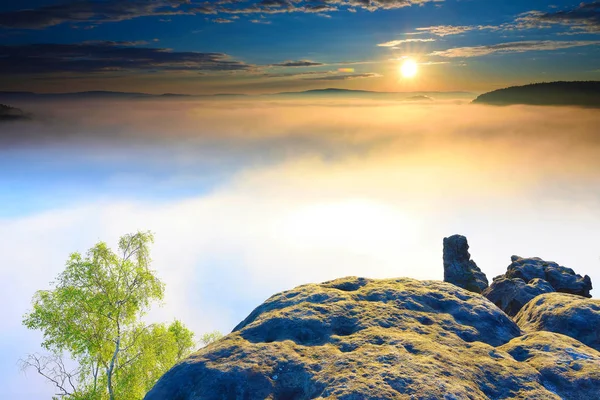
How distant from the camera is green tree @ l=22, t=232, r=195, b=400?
4175 centimetres

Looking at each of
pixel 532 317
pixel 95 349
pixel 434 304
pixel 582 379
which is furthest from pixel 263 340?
pixel 95 349

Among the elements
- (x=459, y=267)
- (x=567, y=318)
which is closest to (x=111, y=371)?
(x=567, y=318)

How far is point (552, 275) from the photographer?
49.3m

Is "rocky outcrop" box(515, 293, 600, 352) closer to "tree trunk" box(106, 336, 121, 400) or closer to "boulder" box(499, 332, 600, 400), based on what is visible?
"boulder" box(499, 332, 600, 400)

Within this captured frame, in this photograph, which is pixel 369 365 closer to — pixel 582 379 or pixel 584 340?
pixel 582 379

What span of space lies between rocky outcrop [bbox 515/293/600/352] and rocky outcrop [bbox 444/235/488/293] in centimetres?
2285

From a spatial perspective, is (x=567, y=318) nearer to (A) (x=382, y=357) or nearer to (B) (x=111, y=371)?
(A) (x=382, y=357)

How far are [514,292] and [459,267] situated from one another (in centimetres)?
1434

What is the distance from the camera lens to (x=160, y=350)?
4722cm

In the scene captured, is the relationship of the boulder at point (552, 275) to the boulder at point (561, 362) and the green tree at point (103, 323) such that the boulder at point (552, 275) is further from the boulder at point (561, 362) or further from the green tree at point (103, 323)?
the green tree at point (103, 323)

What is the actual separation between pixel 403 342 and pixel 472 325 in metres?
5.97

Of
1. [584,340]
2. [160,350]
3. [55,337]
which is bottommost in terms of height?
[160,350]

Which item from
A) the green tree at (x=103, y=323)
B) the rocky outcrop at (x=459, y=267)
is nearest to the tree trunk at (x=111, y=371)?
the green tree at (x=103, y=323)

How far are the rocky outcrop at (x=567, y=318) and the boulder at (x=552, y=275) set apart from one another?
18.9 m
